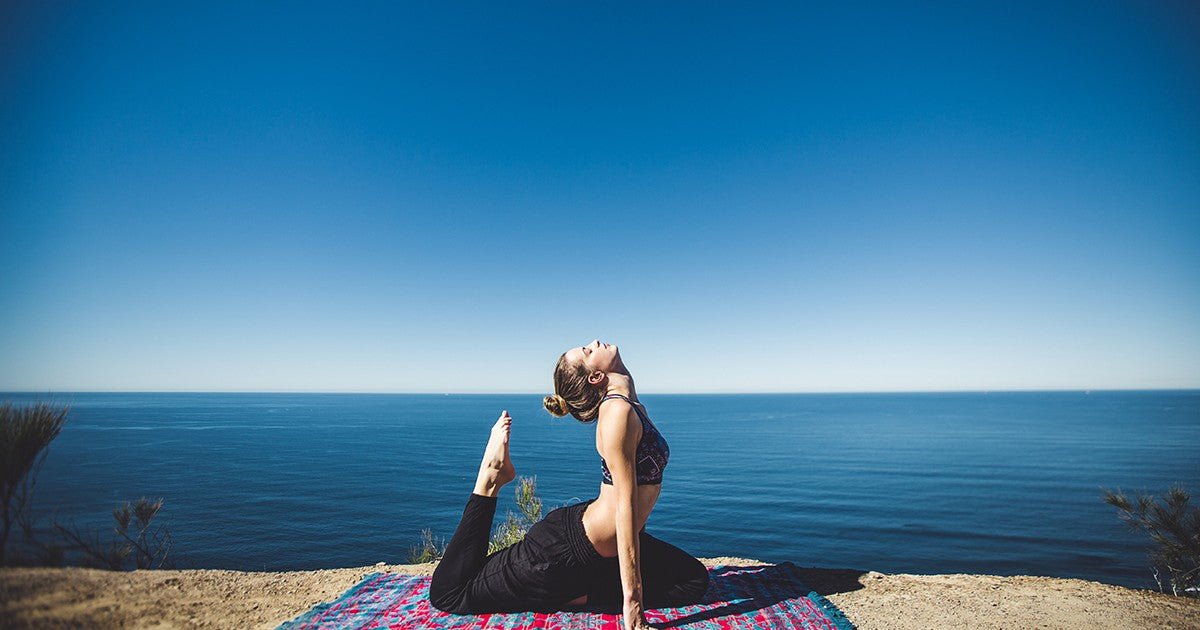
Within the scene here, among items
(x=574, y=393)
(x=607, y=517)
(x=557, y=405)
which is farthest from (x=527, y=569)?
(x=574, y=393)

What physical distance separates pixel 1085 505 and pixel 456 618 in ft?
114

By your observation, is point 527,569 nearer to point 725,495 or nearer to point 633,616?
point 633,616

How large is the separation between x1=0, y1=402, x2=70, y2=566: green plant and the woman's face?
9.67 feet

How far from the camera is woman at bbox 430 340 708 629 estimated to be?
146 inches

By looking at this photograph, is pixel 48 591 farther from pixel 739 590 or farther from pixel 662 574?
pixel 739 590

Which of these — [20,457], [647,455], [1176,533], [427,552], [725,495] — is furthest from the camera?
[725,495]

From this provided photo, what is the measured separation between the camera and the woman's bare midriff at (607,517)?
371cm

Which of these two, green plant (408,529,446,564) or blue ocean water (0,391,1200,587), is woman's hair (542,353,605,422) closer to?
blue ocean water (0,391,1200,587)

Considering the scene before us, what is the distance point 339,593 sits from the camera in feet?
15.5

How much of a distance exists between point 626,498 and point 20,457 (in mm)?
3199

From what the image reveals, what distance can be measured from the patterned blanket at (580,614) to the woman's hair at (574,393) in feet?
5.25

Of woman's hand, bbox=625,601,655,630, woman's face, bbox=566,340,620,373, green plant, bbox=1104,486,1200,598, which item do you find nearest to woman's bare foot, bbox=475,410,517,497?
woman's face, bbox=566,340,620,373

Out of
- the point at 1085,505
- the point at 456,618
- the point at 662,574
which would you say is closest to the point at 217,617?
the point at 456,618

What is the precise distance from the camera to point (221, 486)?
103 ft
